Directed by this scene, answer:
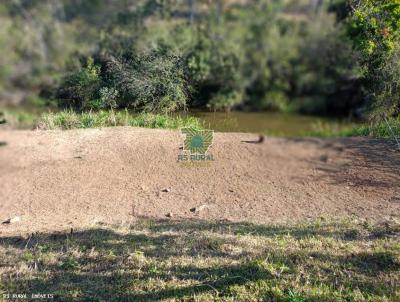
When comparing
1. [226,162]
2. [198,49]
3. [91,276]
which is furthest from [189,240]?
[198,49]

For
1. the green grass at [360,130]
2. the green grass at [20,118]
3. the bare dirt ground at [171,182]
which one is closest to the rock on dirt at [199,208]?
the bare dirt ground at [171,182]

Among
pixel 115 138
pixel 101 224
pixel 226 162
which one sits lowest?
pixel 101 224

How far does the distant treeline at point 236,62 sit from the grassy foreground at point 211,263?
59.6 inches

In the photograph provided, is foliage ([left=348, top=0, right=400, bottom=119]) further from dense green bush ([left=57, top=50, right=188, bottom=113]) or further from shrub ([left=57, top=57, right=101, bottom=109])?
shrub ([left=57, top=57, right=101, bottom=109])

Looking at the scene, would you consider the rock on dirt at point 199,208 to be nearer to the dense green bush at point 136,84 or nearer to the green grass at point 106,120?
the green grass at point 106,120

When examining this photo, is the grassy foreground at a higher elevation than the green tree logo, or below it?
below

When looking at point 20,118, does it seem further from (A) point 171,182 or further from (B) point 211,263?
(B) point 211,263

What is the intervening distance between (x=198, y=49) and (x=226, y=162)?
5.47ft

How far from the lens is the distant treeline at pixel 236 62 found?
14.4 ft

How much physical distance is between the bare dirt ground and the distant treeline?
0.57m

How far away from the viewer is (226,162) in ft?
19.9

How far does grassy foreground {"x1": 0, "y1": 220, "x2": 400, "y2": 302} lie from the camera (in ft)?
12.6

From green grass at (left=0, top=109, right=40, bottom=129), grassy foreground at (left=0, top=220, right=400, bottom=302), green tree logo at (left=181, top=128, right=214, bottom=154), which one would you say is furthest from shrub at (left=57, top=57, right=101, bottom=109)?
grassy foreground at (left=0, top=220, right=400, bottom=302)

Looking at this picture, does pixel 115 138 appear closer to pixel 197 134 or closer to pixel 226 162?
pixel 197 134
